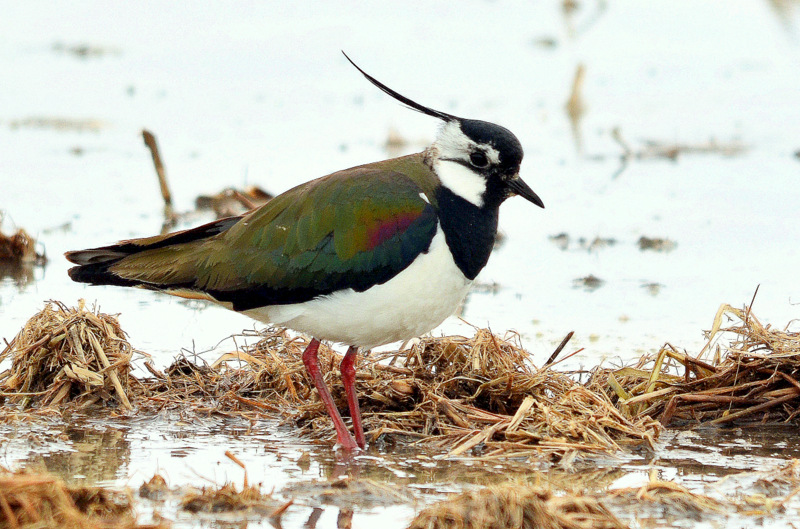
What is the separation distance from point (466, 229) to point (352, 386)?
893mm

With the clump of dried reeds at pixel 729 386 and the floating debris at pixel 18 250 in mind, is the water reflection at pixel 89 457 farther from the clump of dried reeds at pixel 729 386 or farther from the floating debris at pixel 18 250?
the floating debris at pixel 18 250

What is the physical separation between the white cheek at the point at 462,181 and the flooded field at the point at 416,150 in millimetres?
585

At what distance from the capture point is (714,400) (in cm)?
566

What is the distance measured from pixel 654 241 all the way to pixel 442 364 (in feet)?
11.1

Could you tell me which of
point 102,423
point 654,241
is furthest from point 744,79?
point 102,423

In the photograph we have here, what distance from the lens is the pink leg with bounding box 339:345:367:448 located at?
216 inches

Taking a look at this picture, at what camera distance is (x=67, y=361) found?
5.80 metres

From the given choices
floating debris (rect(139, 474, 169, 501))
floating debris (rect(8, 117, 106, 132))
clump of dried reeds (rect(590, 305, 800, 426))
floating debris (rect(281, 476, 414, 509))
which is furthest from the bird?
floating debris (rect(8, 117, 106, 132))

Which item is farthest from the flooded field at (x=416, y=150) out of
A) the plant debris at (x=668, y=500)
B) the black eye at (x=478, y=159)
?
the black eye at (x=478, y=159)

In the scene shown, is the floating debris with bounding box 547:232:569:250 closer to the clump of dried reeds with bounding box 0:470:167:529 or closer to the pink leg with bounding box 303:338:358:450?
the pink leg with bounding box 303:338:358:450

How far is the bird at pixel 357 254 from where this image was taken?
213 inches

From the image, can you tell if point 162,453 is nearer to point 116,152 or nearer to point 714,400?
point 714,400

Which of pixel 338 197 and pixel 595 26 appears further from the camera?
pixel 595 26

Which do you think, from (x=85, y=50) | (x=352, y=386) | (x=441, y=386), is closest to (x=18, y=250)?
(x=352, y=386)
